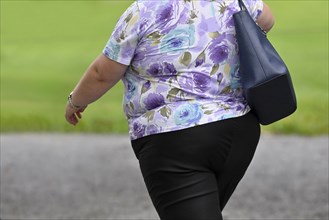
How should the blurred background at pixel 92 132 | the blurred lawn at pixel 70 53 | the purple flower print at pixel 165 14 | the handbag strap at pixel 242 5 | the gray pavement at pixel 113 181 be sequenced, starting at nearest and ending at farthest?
the purple flower print at pixel 165 14
the handbag strap at pixel 242 5
the gray pavement at pixel 113 181
the blurred background at pixel 92 132
the blurred lawn at pixel 70 53

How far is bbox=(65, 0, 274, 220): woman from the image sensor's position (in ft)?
9.91

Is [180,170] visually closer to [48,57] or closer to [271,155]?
[271,155]

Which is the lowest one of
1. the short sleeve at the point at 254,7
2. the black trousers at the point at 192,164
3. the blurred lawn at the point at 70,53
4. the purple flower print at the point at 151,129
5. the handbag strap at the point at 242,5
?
the blurred lawn at the point at 70,53

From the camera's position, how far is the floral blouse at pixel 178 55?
3014 mm

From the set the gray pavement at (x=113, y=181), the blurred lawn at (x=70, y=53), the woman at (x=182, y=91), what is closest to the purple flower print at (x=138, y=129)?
the woman at (x=182, y=91)

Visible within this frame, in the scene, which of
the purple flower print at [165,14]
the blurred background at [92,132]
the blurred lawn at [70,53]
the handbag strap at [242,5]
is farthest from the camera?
the blurred lawn at [70,53]

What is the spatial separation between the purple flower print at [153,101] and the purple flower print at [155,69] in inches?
2.9

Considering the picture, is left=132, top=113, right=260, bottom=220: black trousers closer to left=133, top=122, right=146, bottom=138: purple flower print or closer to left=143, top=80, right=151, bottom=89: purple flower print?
left=133, top=122, right=146, bottom=138: purple flower print

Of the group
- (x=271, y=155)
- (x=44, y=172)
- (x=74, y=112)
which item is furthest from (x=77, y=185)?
(x=74, y=112)

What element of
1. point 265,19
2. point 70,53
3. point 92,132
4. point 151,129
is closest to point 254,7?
point 265,19

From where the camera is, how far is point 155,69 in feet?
10.00

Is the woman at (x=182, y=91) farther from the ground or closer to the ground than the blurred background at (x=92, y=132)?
farther from the ground

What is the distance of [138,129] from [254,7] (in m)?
0.62

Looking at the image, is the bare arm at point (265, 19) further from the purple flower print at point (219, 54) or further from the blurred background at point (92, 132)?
the blurred background at point (92, 132)
